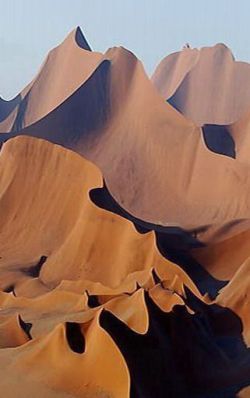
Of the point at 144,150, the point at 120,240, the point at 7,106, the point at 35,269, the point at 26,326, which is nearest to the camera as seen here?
the point at 26,326

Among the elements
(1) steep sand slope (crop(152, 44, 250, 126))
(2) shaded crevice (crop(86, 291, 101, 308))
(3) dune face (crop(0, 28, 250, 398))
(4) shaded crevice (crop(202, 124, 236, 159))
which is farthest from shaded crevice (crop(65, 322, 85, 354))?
(1) steep sand slope (crop(152, 44, 250, 126))

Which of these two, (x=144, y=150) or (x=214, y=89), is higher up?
(x=214, y=89)

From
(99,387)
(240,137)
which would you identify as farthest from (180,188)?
(99,387)

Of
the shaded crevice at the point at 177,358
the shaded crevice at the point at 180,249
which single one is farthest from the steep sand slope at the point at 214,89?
the shaded crevice at the point at 177,358

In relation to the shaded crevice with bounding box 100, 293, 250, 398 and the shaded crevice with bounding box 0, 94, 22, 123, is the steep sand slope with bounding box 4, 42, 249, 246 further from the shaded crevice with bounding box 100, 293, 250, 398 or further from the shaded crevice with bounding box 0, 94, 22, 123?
the shaded crevice with bounding box 0, 94, 22, 123

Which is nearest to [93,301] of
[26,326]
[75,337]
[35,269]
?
[26,326]

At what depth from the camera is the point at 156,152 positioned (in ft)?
68.4

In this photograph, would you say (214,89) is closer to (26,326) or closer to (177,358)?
(26,326)

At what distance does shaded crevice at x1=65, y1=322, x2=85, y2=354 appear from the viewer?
6371mm

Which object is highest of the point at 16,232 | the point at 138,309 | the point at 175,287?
the point at 138,309

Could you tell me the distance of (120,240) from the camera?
12234 millimetres

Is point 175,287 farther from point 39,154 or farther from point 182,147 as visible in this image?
point 182,147

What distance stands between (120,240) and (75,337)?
18.9ft

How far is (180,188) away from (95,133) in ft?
14.4
